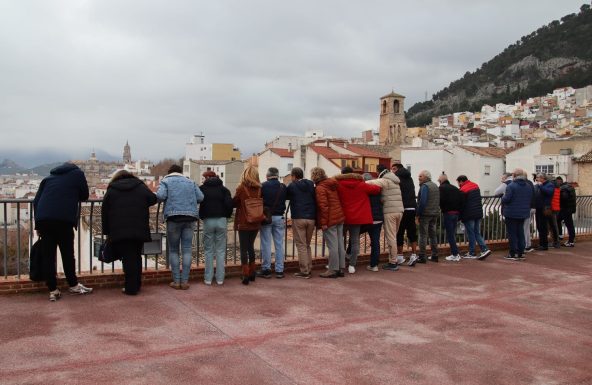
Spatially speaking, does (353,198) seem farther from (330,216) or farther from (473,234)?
(473,234)

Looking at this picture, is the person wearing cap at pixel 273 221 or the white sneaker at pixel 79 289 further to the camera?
the person wearing cap at pixel 273 221

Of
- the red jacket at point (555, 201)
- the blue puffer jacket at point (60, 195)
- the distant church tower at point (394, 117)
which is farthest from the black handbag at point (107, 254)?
the distant church tower at point (394, 117)

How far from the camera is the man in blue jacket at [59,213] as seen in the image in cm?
578

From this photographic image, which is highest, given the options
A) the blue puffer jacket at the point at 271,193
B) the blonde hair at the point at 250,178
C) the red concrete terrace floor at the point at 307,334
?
the blonde hair at the point at 250,178

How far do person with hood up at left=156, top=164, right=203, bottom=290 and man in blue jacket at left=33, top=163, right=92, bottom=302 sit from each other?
102 centimetres

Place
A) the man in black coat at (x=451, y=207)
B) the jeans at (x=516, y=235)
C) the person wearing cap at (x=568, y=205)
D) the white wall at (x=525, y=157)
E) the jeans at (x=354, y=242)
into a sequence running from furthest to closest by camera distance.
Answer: the white wall at (x=525, y=157)
the person wearing cap at (x=568, y=205)
the jeans at (x=516, y=235)
the man in black coat at (x=451, y=207)
the jeans at (x=354, y=242)

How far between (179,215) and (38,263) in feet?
5.70

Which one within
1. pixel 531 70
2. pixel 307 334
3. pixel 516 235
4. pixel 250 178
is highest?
pixel 531 70

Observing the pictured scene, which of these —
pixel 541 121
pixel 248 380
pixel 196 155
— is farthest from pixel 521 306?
pixel 541 121

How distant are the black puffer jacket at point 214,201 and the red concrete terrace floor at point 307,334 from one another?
100 centimetres

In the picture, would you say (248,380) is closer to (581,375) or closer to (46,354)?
(46,354)

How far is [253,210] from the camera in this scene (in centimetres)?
700

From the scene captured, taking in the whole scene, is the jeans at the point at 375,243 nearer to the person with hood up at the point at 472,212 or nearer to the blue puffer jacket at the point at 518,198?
the person with hood up at the point at 472,212

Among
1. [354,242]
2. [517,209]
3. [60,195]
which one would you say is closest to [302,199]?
[354,242]
